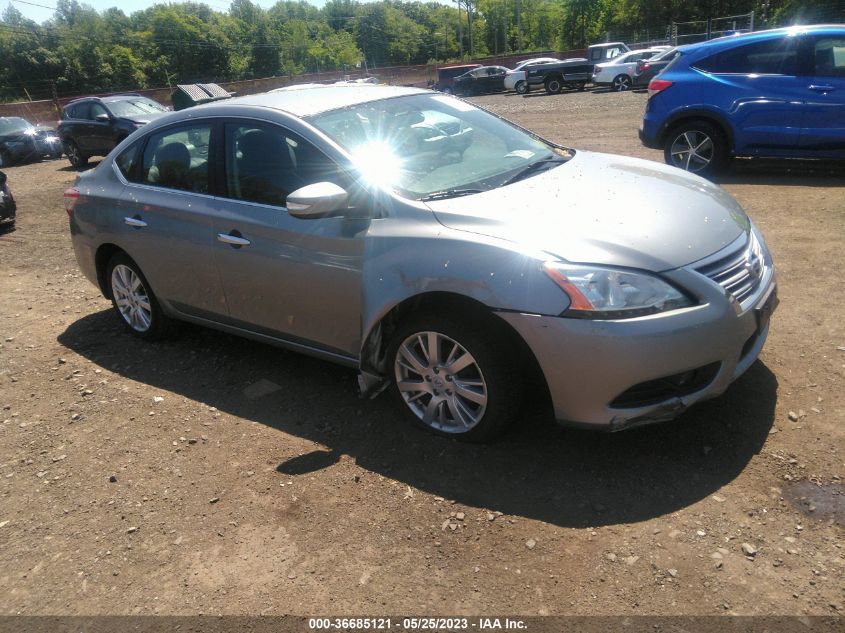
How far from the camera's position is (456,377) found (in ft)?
10.8

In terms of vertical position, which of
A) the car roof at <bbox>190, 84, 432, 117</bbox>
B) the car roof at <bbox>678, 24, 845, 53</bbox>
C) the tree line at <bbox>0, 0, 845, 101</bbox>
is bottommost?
the car roof at <bbox>190, 84, 432, 117</bbox>

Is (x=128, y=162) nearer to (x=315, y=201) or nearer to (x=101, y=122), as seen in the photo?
(x=315, y=201)

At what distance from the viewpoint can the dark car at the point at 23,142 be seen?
1836 cm

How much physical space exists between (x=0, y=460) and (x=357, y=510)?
225cm

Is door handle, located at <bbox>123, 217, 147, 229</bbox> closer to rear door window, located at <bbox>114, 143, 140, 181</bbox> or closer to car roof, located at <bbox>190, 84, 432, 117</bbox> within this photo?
rear door window, located at <bbox>114, 143, 140, 181</bbox>

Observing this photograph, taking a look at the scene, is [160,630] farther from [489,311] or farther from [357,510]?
[489,311]

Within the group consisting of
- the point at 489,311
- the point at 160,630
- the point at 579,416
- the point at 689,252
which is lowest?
the point at 160,630

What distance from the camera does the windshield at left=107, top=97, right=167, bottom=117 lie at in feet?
50.0

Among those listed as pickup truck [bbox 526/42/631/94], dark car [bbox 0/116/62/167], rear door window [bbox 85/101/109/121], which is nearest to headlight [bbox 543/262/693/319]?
rear door window [bbox 85/101/109/121]

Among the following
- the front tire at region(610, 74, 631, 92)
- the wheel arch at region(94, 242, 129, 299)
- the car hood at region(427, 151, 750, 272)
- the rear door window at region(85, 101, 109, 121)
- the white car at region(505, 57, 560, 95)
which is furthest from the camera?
the white car at region(505, 57, 560, 95)

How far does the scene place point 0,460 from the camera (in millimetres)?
3871

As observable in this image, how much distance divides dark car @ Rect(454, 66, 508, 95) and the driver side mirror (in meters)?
33.8

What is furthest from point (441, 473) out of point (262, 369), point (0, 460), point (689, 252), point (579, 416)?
point (0, 460)

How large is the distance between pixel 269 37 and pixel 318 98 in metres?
106
